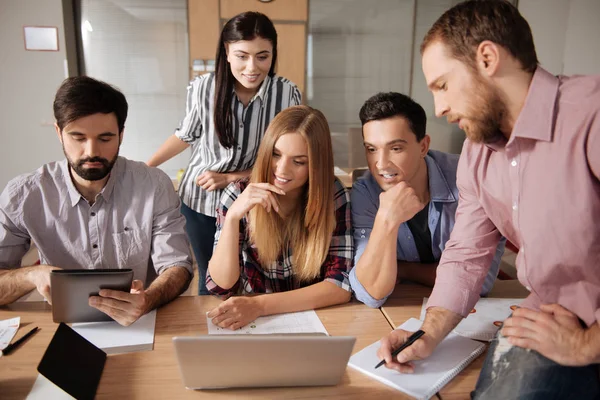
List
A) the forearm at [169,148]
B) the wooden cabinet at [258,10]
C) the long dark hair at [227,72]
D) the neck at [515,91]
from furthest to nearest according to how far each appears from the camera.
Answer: the wooden cabinet at [258,10], the forearm at [169,148], the long dark hair at [227,72], the neck at [515,91]

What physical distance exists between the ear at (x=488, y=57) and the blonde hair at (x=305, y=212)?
2.13 ft

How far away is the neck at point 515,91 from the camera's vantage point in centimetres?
103

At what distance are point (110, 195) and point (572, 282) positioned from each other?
141cm

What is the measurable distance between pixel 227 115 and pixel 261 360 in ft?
4.64

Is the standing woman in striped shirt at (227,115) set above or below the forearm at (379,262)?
above

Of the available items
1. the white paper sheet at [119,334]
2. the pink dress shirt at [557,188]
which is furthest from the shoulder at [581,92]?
Result: the white paper sheet at [119,334]

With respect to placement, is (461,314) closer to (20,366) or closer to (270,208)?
(270,208)

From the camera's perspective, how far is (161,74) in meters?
4.41

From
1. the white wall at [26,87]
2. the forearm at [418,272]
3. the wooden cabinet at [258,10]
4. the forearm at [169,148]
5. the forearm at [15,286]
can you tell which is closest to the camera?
the forearm at [15,286]

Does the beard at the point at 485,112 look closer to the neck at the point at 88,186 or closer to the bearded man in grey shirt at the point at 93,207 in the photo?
the bearded man in grey shirt at the point at 93,207

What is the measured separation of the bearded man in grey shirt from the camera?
1.58 metres

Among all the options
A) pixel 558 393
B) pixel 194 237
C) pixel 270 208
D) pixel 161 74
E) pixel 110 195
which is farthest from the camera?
pixel 161 74

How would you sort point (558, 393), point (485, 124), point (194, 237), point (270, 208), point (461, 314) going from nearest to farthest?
point (558, 393)
point (485, 124)
point (461, 314)
point (270, 208)
point (194, 237)

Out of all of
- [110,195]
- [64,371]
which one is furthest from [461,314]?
[110,195]
